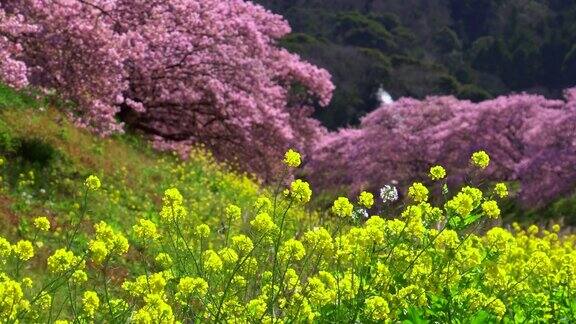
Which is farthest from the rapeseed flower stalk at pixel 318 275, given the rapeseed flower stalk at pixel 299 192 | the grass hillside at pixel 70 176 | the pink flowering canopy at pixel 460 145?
the pink flowering canopy at pixel 460 145

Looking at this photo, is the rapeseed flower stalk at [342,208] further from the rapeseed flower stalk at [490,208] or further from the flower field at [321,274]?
the rapeseed flower stalk at [490,208]

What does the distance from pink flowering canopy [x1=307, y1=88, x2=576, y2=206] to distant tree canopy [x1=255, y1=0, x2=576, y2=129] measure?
122 ft

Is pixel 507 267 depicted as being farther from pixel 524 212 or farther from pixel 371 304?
pixel 524 212

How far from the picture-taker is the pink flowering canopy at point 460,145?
2977 centimetres

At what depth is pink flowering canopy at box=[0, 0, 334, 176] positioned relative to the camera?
1730 cm

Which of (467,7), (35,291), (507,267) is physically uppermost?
(507,267)

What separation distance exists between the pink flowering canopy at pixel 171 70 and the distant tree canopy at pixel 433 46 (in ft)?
177

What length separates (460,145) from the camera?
3569 centimetres

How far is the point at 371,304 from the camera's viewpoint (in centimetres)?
455

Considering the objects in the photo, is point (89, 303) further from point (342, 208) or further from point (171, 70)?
point (171, 70)

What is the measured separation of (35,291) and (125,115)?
14882 mm

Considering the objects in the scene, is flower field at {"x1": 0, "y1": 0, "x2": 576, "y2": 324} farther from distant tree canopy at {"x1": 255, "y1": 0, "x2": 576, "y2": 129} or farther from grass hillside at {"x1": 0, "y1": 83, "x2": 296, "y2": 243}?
distant tree canopy at {"x1": 255, "y1": 0, "x2": 576, "y2": 129}

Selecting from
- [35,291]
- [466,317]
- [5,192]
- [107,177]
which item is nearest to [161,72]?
[107,177]

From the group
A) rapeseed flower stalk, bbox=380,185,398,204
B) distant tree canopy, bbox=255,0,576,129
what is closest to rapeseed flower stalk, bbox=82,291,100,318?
rapeseed flower stalk, bbox=380,185,398,204
